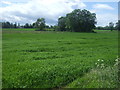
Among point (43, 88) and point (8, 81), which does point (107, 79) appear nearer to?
point (43, 88)

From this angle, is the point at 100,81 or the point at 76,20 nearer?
the point at 100,81

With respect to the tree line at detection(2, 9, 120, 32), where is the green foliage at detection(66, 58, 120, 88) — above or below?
below

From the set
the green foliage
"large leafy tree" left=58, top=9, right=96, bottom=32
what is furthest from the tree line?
the green foliage

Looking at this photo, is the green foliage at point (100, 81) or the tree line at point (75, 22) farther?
the tree line at point (75, 22)

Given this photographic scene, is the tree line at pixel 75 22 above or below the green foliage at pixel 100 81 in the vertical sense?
above

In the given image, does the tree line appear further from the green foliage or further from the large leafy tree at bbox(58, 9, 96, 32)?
the green foliage

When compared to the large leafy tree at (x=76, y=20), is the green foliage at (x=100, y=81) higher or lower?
lower

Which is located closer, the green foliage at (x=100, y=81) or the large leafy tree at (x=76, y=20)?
the green foliage at (x=100, y=81)

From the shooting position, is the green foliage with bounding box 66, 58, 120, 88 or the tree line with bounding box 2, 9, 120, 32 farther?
the tree line with bounding box 2, 9, 120, 32

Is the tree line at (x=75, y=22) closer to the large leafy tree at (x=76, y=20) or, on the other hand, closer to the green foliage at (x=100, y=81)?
the large leafy tree at (x=76, y=20)

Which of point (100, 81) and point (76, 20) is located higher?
point (76, 20)

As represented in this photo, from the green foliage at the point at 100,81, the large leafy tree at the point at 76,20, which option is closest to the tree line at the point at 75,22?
the large leafy tree at the point at 76,20

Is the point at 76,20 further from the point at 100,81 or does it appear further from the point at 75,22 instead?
the point at 100,81

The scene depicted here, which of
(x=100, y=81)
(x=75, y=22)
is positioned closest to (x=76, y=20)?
(x=75, y=22)
